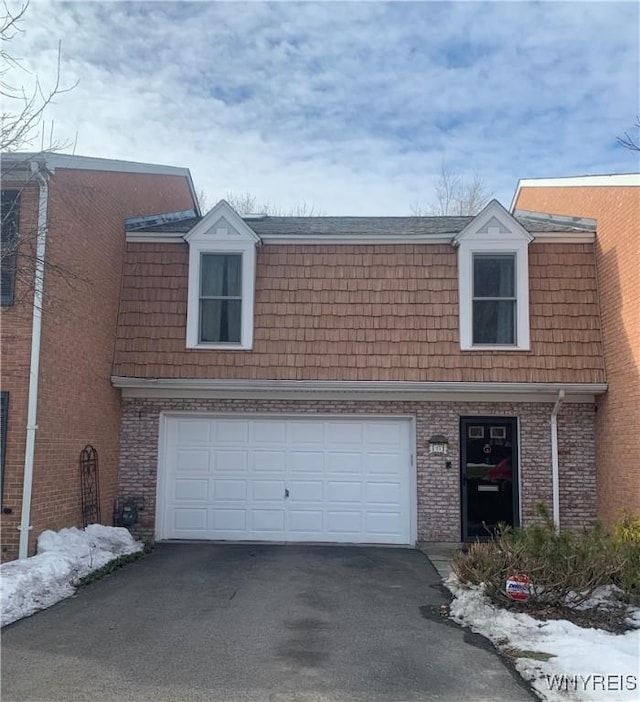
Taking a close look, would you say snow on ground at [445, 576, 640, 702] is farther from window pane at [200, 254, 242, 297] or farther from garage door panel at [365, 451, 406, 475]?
window pane at [200, 254, 242, 297]

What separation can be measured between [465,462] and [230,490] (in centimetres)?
405

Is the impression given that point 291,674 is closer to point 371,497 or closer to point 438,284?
point 371,497

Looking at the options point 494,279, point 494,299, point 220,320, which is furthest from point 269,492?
point 494,279

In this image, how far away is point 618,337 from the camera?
1014 centimetres

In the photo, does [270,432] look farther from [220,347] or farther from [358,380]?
[358,380]

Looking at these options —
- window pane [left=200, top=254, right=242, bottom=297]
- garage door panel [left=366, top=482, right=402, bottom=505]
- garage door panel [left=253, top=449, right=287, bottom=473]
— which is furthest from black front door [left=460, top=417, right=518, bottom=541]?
window pane [left=200, top=254, right=242, bottom=297]

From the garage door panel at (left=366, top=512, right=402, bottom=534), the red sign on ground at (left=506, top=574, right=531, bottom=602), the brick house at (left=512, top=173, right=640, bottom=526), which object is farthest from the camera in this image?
the garage door panel at (left=366, top=512, right=402, bottom=534)

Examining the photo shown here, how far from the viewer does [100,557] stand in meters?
9.05

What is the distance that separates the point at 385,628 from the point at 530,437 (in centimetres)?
551

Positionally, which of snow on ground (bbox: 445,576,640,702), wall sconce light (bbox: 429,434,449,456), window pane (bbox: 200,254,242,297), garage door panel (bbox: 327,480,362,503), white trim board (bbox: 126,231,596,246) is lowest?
snow on ground (bbox: 445,576,640,702)

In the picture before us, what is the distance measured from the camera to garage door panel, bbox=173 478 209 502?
1137cm

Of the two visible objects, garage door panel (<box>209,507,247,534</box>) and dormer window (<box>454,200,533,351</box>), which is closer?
dormer window (<box>454,200,533,351</box>)

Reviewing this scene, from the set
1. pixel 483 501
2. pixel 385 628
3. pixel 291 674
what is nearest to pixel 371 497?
pixel 483 501

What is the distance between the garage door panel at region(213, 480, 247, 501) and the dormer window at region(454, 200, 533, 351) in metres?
4.59
